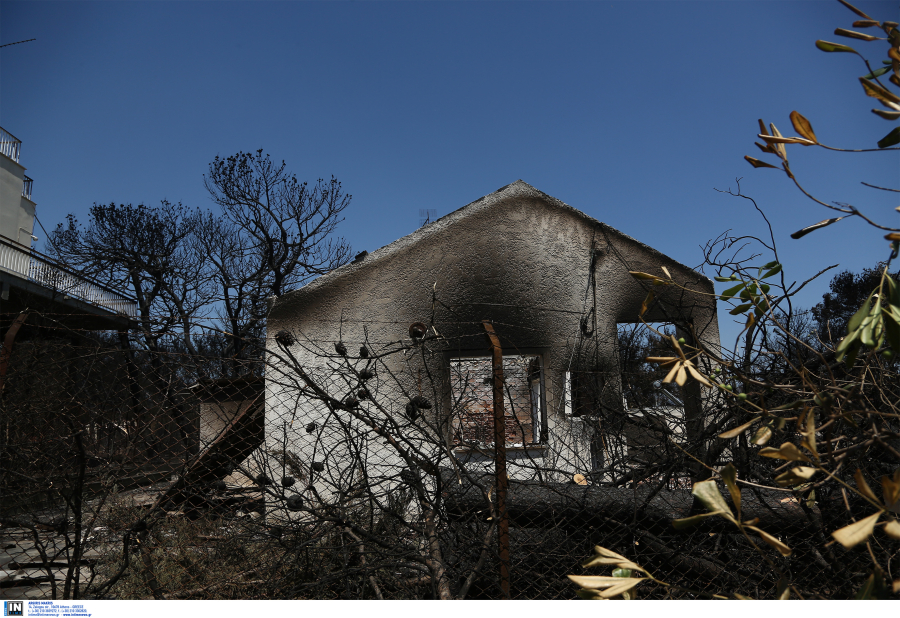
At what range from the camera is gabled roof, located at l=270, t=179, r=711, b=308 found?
17.7 ft

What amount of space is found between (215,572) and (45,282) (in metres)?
13.3

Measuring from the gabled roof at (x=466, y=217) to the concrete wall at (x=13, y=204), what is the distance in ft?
31.5

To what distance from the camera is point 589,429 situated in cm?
478

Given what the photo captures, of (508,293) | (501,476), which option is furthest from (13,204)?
(501,476)

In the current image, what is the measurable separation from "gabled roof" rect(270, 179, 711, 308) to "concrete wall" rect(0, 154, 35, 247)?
959 cm

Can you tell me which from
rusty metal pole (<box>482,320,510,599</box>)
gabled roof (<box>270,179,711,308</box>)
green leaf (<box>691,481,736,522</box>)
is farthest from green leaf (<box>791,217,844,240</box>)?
gabled roof (<box>270,179,711,308</box>)

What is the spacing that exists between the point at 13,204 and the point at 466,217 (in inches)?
439

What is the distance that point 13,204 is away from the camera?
11195 mm

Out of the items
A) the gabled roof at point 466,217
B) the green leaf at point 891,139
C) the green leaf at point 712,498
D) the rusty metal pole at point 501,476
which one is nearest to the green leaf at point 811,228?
the green leaf at point 891,139

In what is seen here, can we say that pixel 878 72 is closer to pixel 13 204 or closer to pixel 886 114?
pixel 886 114

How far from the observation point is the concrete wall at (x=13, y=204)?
10.9 metres

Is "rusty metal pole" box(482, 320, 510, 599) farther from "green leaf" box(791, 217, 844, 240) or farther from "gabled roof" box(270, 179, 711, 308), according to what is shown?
"gabled roof" box(270, 179, 711, 308)
